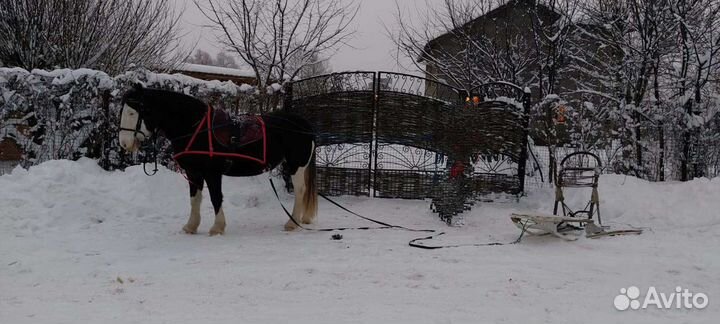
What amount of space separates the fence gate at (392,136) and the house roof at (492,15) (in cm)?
552

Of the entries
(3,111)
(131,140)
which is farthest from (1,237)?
(3,111)

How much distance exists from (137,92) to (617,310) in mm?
5640

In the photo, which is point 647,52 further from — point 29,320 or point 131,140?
point 29,320

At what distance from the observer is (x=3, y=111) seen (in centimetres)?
795

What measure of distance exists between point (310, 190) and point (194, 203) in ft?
5.41

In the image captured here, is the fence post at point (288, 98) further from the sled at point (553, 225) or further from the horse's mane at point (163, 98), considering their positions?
the sled at point (553, 225)

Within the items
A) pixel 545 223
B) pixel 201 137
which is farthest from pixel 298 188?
pixel 545 223

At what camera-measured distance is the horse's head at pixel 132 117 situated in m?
6.27

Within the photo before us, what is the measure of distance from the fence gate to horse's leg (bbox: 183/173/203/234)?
10.9 feet

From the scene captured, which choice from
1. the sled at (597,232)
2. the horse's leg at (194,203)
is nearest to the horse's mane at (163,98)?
the horse's leg at (194,203)

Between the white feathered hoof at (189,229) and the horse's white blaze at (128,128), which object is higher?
the horse's white blaze at (128,128)

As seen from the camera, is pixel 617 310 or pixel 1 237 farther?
pixel 1 237

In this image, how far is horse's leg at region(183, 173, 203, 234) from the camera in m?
6.61

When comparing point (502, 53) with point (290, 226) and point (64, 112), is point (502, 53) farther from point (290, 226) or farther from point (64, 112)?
point (64, 112)
